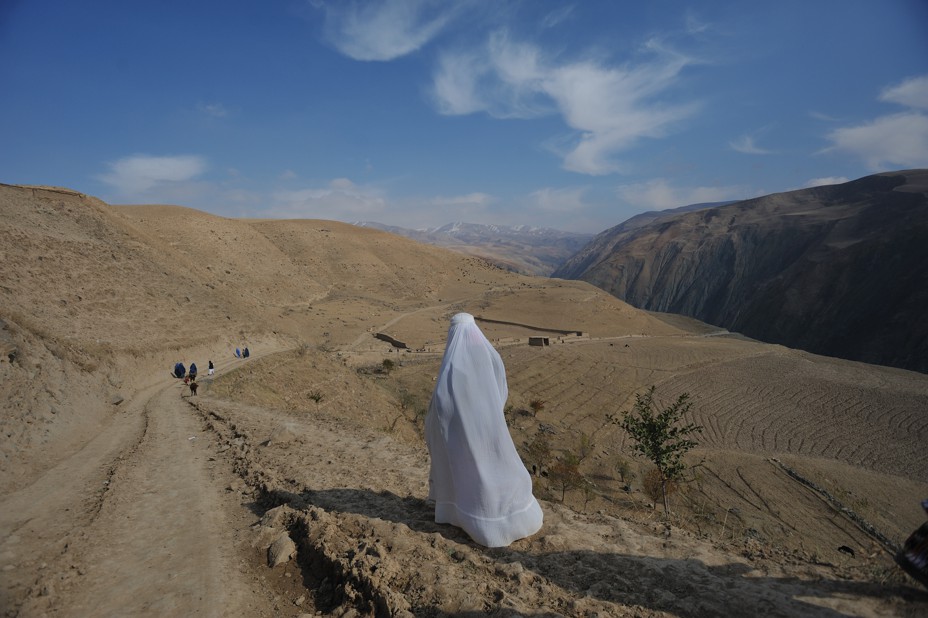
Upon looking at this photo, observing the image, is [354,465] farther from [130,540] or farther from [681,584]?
[681,584]

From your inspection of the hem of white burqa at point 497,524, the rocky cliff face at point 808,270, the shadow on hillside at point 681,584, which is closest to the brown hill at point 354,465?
the shadow on hillside at point 681,584

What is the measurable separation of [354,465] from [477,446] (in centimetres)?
346

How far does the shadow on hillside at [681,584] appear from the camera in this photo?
3383mm

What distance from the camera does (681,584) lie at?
3783 millimetres

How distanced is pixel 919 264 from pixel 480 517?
68944mm

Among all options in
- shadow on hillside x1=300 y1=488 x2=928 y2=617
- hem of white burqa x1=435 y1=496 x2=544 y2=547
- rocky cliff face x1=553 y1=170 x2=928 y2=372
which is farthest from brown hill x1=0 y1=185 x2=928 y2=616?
rocky cliff face x1=553 y1=170 x2=928 y2=372

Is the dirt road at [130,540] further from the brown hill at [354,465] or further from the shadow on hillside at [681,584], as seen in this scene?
the shadow on hillside at [681,584]

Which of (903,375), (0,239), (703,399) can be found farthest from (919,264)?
(0,239)

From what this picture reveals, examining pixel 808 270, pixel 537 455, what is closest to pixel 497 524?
pixel 537 455

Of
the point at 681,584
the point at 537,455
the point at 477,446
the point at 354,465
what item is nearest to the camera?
the point at 681,584

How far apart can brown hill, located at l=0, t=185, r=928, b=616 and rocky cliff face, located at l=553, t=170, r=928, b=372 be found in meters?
30.0

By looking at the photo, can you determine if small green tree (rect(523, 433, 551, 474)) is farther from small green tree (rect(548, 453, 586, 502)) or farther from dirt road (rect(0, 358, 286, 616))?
dirt road (rect(0, 358, 286, 616))

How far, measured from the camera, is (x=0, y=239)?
1600cm

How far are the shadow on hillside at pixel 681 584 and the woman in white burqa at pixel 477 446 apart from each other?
27 cm
